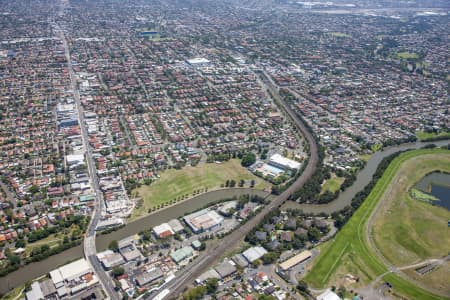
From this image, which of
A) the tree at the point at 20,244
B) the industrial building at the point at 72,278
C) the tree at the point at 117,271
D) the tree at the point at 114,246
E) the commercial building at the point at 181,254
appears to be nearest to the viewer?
the industrial building at the point at 72,278

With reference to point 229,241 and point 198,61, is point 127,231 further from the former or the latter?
point 198,61

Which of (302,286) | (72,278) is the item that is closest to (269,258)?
(302,286)

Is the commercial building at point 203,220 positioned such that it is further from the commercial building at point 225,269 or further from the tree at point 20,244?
the tree at point 20,244

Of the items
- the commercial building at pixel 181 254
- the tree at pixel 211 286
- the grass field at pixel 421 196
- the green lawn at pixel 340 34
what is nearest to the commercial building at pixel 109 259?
the commercial building at pixel 181 254

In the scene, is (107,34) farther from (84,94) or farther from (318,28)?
(318,28)

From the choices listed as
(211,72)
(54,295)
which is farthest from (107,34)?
(54,295)

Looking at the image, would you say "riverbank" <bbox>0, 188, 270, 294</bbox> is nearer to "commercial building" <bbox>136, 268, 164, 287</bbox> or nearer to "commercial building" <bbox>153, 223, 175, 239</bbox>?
"commercial building" <bbox>153, 223, 175, 239</bbox>
